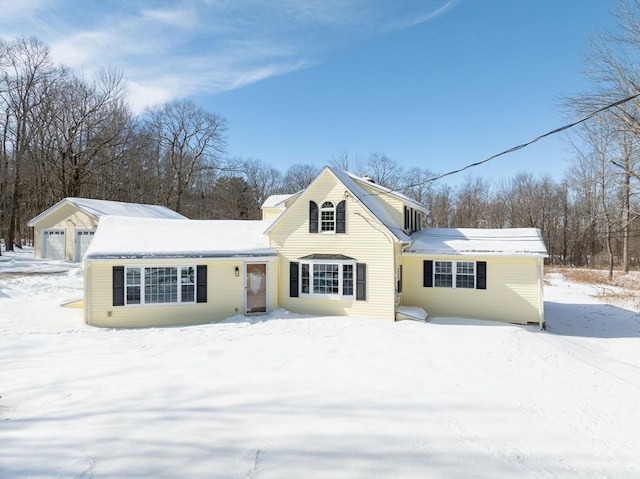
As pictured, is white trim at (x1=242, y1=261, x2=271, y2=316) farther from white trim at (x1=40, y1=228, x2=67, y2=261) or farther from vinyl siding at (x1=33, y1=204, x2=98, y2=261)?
white trim at (x1=40, y1=228, x2=67, y2=261)

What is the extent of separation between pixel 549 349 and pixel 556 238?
A: 40.6m

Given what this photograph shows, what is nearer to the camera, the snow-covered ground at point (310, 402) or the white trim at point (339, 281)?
the snow-covered ground at point (310, 402)

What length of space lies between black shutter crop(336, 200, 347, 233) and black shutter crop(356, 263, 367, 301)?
61.8 inches

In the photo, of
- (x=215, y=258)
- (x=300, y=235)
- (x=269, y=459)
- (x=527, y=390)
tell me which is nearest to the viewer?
(x=269, y=459)

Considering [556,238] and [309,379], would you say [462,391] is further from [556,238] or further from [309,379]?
[556,238]

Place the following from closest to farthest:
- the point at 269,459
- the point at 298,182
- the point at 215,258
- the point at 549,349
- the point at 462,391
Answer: the point at 269,459 < the point at 462,391 < the point at 549,349 < the point at 215,258 < the point at 298,182

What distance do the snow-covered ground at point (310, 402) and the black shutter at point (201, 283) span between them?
1.30 m

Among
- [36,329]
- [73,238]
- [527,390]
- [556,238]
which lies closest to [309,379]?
[527,390]

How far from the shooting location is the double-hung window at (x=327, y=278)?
44.3 ft

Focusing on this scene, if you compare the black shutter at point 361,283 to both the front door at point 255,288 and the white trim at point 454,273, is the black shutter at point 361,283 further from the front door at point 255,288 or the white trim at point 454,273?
the front door at point 255,288

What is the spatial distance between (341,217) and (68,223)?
2231 centimetres

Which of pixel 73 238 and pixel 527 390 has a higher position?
pixel 73 238

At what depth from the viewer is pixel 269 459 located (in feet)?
13.9

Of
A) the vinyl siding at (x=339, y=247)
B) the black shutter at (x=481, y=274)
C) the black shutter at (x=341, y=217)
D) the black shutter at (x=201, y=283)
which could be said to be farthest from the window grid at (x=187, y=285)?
the black shutter at (x=481, y=274)
